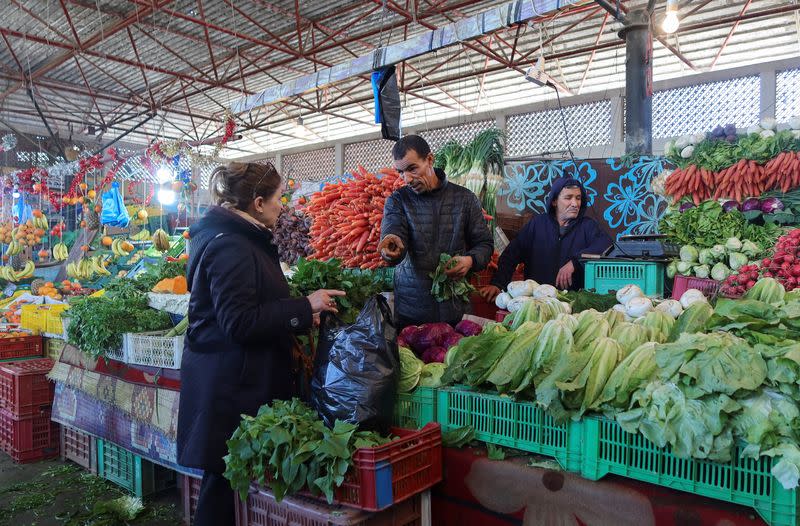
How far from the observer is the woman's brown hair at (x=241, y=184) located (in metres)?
2.17

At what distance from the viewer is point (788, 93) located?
959cm

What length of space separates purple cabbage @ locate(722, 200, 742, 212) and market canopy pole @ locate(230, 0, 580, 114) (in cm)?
200

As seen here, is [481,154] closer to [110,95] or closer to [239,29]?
[239,29]

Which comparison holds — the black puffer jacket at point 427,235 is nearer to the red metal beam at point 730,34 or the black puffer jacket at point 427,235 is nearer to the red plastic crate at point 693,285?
the red plastic crate at point 693,285

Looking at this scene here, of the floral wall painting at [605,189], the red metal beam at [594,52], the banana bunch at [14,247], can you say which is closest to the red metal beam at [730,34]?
the red metal beam at [594,52]

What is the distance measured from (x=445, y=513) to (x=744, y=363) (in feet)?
3.77

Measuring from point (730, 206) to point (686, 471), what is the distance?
356cm

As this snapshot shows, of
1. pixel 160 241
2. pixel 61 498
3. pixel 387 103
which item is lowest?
pixel 61 498

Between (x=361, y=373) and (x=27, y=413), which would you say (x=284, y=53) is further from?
(x=361, y=373)

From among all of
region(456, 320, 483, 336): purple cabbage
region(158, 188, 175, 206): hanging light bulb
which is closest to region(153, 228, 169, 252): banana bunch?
region(158, 188, 175, 206): hanging light bulb

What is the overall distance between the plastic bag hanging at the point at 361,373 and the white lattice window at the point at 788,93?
10266 mm

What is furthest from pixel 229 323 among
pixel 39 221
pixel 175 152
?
pixel 39 221

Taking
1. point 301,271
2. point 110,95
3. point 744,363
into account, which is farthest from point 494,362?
point 110,95

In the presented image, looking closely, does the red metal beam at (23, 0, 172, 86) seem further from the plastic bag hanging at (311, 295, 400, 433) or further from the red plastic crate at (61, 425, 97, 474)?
the plastic bag hanging at (311, 295, 400, 433)
